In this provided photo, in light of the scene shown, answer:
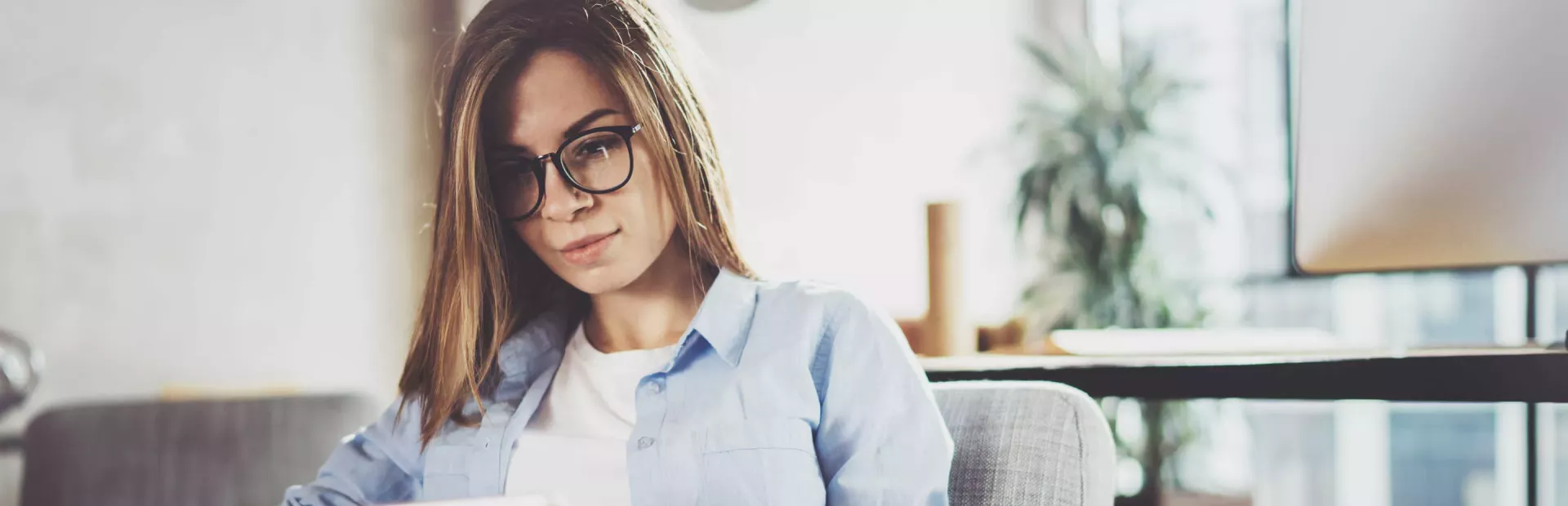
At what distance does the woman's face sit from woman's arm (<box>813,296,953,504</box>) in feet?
0.68

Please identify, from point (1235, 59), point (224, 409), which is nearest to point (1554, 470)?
point (1235, 59)

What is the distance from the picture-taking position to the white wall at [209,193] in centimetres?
151

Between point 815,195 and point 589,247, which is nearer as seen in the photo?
point 589,247

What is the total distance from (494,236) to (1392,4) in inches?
33.7

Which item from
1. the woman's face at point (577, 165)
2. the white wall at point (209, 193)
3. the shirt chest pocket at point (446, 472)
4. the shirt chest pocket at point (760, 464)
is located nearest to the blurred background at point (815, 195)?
the white wall at point (209, 193)

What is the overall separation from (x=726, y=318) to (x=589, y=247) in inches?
5.8

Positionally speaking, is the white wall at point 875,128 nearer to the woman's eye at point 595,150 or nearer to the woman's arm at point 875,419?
the woman's eye at point 595,150

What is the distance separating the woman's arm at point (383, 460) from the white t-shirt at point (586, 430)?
0.45ft

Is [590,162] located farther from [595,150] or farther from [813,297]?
[813,297]

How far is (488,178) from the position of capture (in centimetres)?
100

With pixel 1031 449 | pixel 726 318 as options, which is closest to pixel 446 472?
pixel 726 318

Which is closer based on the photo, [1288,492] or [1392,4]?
[1392,4]

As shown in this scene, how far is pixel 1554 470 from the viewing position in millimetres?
2922

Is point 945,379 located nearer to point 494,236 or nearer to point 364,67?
point 494,236
